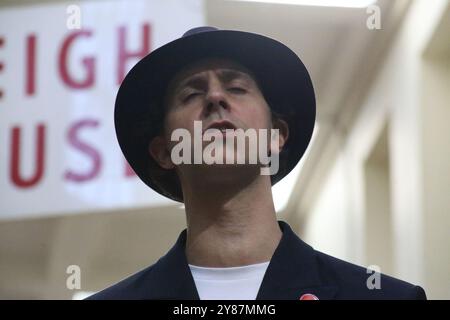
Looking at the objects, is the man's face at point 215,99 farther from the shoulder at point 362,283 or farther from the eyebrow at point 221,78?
the shoulder at point 362,283

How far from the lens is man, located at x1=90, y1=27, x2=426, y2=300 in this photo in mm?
1438

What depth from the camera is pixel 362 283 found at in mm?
1443

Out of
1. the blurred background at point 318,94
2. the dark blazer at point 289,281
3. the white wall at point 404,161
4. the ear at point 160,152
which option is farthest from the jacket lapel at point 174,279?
the white wall at point 404,161

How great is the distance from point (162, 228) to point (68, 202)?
6.06ft

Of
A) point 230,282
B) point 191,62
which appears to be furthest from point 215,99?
point 230,282

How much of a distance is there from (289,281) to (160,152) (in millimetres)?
283

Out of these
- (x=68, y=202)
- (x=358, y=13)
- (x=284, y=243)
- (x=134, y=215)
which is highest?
(x=358, y=13)

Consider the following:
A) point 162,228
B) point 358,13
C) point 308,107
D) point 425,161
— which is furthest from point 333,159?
point 308,107

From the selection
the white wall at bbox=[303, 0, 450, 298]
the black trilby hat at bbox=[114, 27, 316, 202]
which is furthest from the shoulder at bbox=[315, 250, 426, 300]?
the white wall at bbox=[303, 0, 450, 298]

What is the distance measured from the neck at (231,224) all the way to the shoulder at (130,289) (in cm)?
6

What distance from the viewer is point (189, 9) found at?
129 inches

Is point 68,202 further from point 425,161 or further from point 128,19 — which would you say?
point 425,161

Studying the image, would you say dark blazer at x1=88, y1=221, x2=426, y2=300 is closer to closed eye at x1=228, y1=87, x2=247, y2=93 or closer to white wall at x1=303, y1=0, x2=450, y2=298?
closed eye at x1=228, y1=87, x2=247, y2=93
